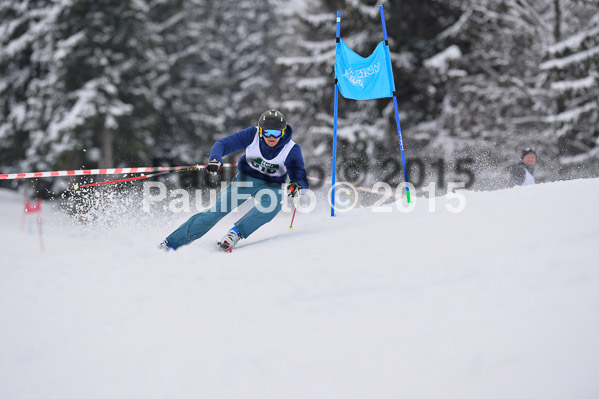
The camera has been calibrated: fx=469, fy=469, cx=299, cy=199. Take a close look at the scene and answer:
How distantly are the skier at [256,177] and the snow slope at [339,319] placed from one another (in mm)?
1152

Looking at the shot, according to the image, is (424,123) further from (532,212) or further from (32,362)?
(32,362)

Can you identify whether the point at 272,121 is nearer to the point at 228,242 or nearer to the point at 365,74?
the point at 228,242

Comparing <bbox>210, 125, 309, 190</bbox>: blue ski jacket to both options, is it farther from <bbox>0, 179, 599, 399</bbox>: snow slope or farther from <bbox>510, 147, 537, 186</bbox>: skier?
<bbox>510, 147, 537, 186</bbox>: skier

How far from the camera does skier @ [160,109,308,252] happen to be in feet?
17.7

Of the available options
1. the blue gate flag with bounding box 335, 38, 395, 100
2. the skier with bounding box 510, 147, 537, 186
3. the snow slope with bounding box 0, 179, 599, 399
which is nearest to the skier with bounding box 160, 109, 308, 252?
the snow slope with bounding box 0, 179, 599, 399

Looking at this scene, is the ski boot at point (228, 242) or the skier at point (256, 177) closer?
the ski boot at point (228, 242)

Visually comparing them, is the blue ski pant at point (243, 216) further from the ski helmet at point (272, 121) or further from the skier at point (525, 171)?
the skier at point (525, 171)

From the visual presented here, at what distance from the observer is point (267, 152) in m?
5.72

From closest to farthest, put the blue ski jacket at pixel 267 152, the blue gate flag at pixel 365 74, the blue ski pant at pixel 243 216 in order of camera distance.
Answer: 1. the blue ski pant at pixel 243 216
2. the blue ski jacket at pixel 267 152
3. the blue gate flag at pixel 365 74

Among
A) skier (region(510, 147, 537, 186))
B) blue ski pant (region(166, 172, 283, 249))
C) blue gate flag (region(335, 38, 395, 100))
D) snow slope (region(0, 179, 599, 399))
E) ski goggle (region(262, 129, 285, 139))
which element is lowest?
snow slope (region(0, 179, 599, 399))

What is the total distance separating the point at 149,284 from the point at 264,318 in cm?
122

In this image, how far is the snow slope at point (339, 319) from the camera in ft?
7.37

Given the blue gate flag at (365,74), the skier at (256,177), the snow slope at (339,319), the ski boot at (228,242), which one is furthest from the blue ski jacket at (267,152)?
the snow slope at (339,319)

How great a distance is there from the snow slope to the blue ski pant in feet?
3.74
